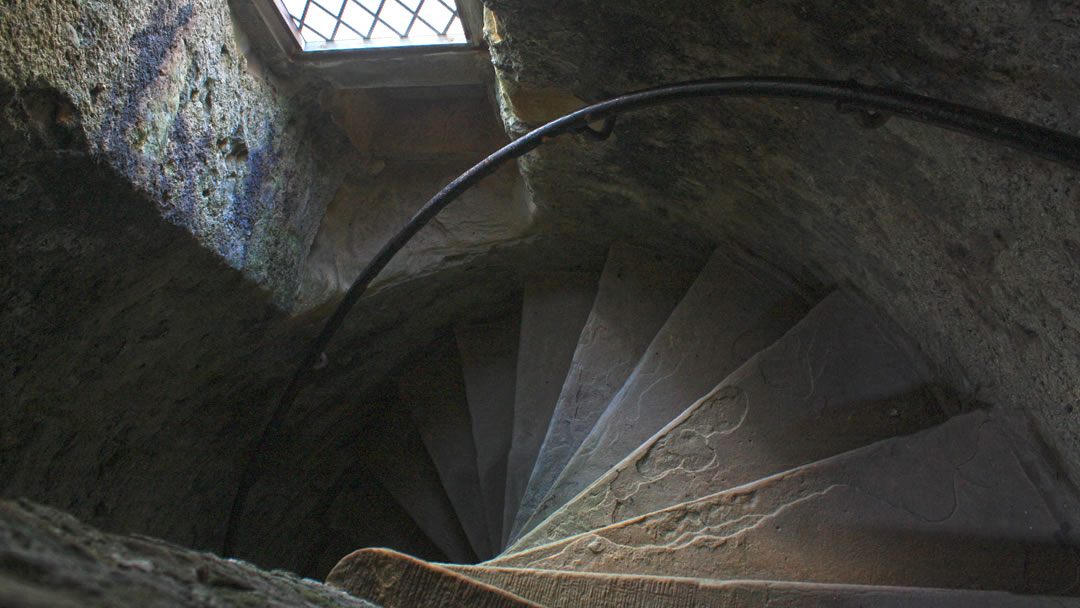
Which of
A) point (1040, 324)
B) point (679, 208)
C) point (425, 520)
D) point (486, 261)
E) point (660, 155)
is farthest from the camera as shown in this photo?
point (425, 520)

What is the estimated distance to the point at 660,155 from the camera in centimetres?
197

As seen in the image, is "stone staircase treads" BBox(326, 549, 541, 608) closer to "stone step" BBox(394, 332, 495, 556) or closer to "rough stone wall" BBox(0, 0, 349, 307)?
"rough stone wall" BBox(0, 0, 349, 307)

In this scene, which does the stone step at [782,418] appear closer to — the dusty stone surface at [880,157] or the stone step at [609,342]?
the dusty stone surface at [880,157]

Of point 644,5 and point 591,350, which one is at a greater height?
point 644,5

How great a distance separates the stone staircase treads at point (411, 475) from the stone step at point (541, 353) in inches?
14.9

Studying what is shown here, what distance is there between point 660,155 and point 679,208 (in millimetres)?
279

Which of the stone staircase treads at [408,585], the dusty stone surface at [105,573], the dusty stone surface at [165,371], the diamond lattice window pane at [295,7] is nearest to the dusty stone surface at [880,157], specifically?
the diamond lattice window pane at [295,7]

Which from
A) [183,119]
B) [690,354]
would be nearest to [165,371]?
[183,119]

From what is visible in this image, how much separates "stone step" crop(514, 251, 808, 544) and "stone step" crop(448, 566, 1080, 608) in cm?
59

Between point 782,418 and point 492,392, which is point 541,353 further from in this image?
point 782,418

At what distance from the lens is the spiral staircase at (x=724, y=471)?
1.49m

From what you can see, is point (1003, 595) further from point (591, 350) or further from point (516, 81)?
point (516, 81)

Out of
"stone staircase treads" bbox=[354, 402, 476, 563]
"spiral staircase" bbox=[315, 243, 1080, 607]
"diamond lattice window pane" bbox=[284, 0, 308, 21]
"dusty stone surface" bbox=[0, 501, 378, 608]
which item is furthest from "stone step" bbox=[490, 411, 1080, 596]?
"diamond lattice window pane" bbox=[284, 0, 308, 21]

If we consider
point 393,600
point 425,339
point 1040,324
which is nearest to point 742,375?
point 1040,324
